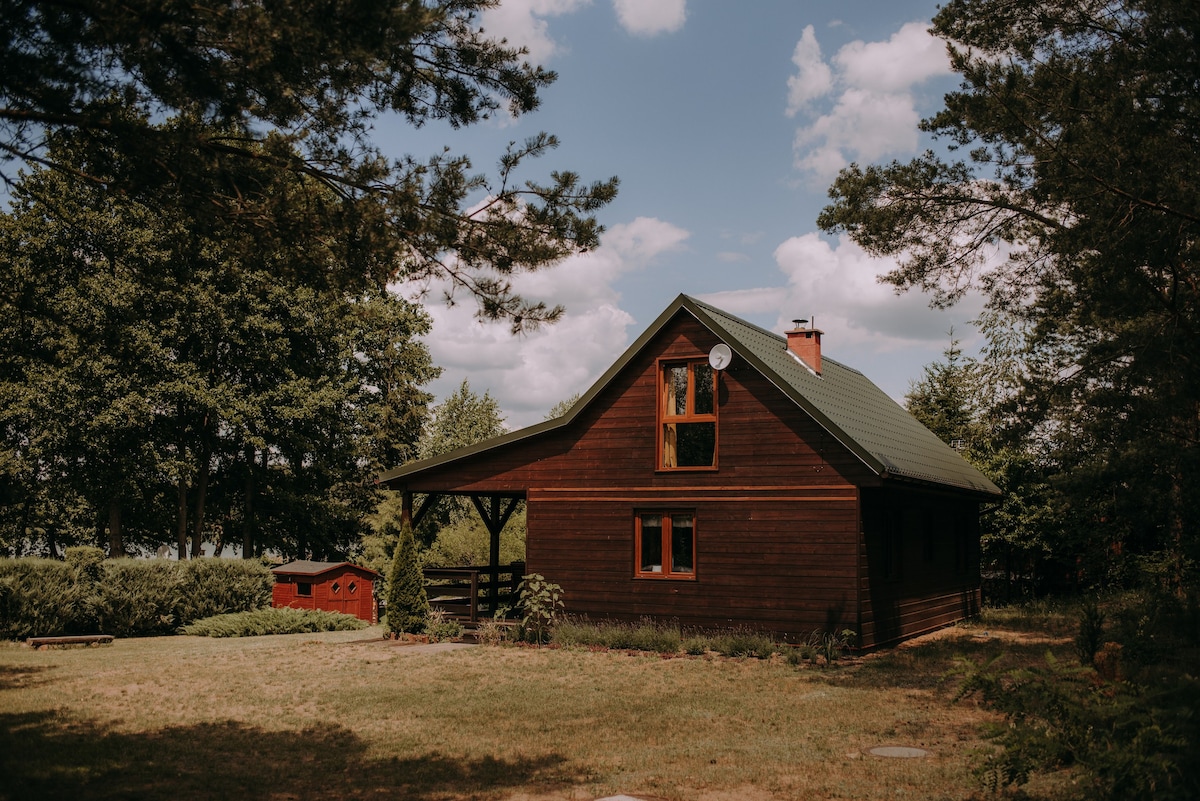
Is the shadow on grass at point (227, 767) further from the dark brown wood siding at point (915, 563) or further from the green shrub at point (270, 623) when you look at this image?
the green shrub at point (270, 623)

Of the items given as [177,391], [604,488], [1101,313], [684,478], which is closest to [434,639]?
[604,488]

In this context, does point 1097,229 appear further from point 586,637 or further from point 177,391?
point 177,391

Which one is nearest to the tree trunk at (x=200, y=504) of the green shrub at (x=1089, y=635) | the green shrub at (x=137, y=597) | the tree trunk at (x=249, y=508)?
the tree trunk at (x=249, y=508)

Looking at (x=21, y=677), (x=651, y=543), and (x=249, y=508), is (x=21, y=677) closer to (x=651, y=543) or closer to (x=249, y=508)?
(x=651, y=543)

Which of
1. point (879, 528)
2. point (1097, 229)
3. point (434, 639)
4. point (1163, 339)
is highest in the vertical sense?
point (1097, 229)

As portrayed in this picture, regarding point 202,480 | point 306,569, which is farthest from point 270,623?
point 202,480

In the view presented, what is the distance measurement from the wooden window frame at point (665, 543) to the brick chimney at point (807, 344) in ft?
16.6

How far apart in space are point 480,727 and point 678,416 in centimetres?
909

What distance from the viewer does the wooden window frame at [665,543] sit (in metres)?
17.7

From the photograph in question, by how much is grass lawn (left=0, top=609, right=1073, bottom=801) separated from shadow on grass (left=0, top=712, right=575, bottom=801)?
1.2 inches

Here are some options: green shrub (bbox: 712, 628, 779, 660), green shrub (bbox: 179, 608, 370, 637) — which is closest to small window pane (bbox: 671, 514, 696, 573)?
green shrub (bbox: 712, 628, 779, 660)

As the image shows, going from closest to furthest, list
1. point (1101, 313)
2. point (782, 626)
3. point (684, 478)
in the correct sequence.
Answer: point (1101, 313) < point (782, 626) < point (684, 478)

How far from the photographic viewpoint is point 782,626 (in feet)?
54.6

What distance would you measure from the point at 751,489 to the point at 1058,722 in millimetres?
10095
